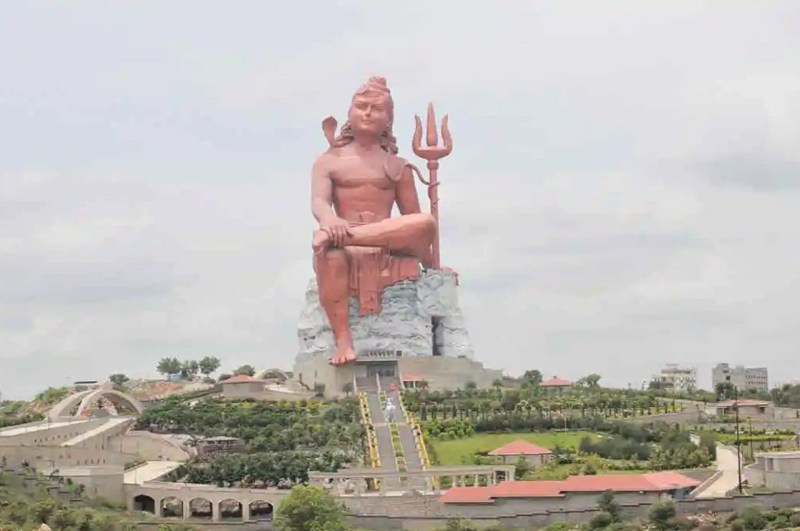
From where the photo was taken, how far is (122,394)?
62.9 m

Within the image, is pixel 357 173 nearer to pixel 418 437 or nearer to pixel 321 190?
pixel 321 190

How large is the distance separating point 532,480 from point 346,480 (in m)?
5.32

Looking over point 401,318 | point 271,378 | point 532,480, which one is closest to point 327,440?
point 532,480

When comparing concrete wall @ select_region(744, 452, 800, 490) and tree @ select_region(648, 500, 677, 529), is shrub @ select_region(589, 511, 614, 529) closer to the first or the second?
tree @ select_region(648, 500, 677, 529)

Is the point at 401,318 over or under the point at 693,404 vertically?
over

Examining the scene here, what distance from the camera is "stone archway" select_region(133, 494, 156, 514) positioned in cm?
3894

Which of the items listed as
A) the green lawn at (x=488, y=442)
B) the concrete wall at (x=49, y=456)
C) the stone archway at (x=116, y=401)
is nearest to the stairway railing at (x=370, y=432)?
the green lawn at (x=488, y=442)

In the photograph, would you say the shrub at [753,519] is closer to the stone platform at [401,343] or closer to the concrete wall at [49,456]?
the concrete wall at [49,456]

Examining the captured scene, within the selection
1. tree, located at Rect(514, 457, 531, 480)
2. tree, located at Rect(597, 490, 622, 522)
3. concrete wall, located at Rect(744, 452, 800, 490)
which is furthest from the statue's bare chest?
tree, located at Rect(597, 490, 622, 522)

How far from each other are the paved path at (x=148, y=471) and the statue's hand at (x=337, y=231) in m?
13.9

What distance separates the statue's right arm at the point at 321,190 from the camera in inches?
2274

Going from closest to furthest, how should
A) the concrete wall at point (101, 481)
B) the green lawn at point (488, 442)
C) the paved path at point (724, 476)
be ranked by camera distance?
the paved path at point (724, 476) → the concrete wall at point (101, 481) → the green lawn at point (488, 442)

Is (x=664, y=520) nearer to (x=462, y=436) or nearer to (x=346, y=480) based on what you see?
(x=346, y=480)

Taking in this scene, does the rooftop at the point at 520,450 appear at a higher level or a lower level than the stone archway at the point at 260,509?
higher
